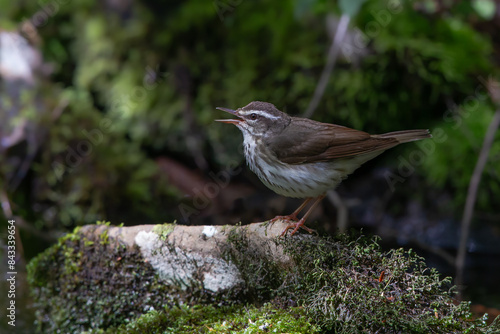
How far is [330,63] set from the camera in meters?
6.19

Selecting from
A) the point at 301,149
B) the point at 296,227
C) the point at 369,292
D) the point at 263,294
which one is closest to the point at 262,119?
the point at 301,149

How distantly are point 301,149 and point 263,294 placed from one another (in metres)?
1.01

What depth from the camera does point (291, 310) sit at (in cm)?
287

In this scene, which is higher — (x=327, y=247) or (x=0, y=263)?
(x=327, y=247)

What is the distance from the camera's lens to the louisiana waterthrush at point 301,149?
11.6 ft

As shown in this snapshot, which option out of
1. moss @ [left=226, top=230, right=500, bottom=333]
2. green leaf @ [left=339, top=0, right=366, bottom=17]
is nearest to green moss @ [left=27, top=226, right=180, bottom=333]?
moss @ [left=226, top=230, right=500, bottom=333]

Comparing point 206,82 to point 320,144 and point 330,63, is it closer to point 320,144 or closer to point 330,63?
point 330,63

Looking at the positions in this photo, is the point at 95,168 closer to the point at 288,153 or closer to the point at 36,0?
the point at 36,0

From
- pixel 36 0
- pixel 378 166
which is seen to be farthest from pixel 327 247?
pixel 36 0

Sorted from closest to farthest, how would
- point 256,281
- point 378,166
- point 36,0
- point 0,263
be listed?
point 256,281, point 0,263, point 378,166, point 36,0

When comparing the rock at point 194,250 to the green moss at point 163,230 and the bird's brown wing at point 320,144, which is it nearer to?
the green moss at point 163,230

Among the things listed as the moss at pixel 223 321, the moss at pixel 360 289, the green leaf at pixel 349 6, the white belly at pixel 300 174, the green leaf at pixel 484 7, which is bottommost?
the moss at pixel 223 321

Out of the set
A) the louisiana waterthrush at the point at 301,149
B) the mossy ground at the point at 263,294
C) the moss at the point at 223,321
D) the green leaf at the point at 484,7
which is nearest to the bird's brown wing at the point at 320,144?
the louisiana waterthrush at the point at 301,149

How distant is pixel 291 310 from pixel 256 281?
0.42 metres
